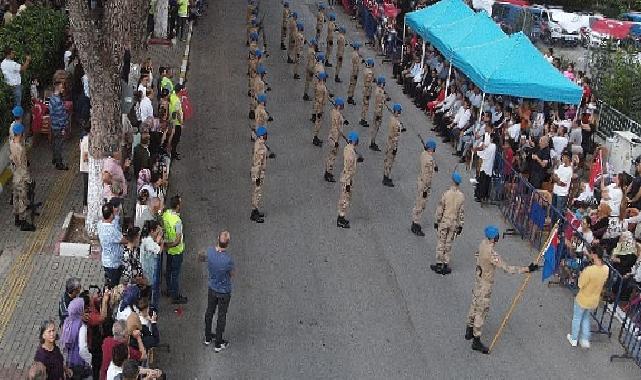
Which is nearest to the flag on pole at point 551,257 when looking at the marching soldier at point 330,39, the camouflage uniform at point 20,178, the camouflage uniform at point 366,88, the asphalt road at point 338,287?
the asphalt road at point 338,287

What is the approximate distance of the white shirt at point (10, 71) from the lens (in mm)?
14477

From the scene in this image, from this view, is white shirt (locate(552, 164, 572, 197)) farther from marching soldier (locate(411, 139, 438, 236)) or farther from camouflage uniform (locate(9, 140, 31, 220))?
camouflage uniform (locate(9, 140, 31, 220))

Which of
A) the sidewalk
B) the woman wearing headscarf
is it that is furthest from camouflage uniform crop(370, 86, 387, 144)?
the woman wearing headscarf

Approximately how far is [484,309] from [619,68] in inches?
430

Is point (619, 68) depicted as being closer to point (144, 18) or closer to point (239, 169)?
point (239, 169)

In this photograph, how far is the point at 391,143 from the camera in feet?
49.7

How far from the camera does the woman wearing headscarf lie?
8344mm

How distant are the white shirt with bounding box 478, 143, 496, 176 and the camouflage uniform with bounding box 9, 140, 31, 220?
7615mm

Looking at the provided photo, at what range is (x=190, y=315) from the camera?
1079 cm

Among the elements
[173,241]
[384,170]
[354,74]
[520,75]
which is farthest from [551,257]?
[354,74]

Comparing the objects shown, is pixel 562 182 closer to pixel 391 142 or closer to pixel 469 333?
pixel 391 142

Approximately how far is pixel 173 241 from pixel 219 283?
1.13m

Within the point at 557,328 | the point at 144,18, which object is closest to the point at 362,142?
the point at 144,18

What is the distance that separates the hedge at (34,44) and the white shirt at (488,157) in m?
8.26
